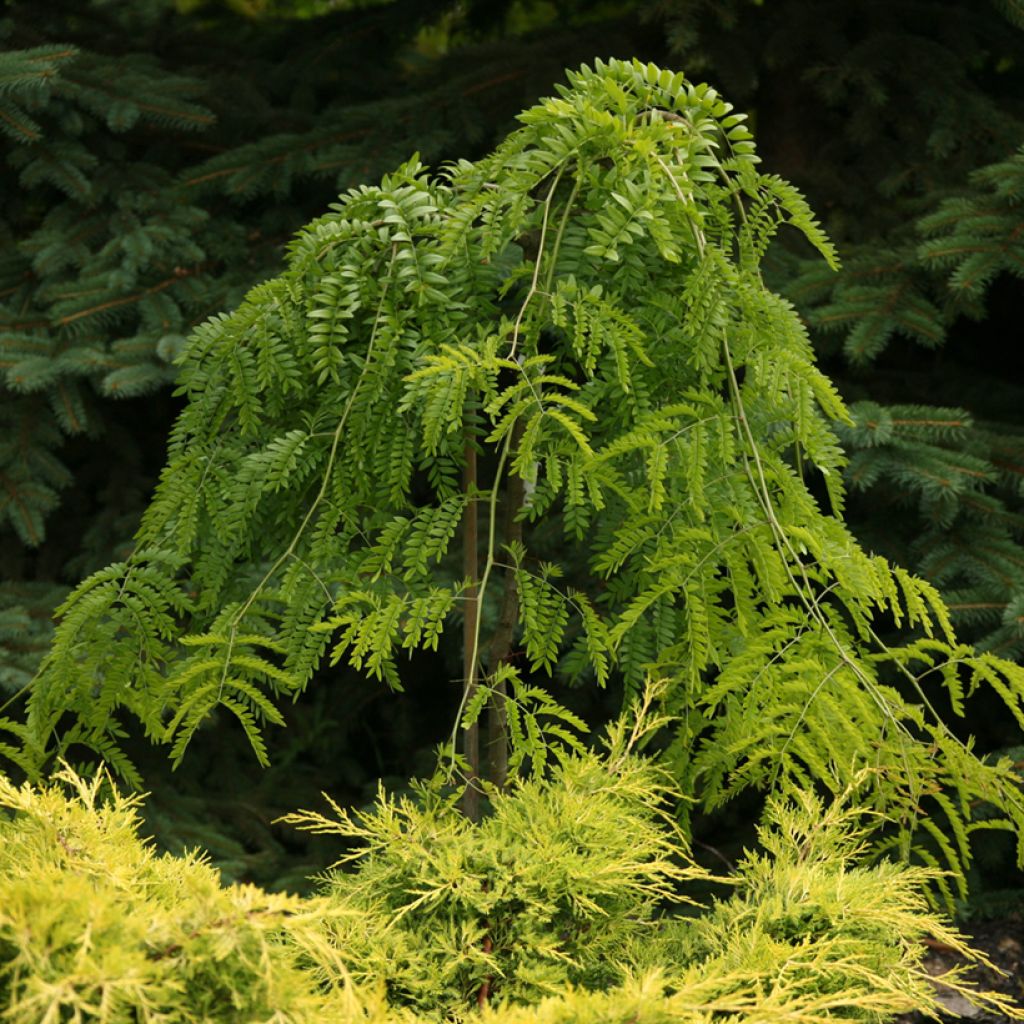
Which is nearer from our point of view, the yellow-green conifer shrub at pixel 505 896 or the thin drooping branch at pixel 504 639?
the yellow-green conifer shrub at pixel 505 896

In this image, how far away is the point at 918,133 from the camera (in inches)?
133

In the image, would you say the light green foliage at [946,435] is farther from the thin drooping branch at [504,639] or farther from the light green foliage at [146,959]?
the light green foliage at [146,959]

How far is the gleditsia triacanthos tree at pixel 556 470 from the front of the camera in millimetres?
1453

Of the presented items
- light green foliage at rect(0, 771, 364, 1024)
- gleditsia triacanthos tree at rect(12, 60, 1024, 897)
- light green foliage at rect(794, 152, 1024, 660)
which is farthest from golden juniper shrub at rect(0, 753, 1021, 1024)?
light green foliage at rect(794, 152, 1024, 660)

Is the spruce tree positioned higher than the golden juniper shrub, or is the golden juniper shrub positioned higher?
the spruce tree

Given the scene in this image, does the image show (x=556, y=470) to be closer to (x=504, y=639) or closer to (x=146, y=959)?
(x=504, y=639)

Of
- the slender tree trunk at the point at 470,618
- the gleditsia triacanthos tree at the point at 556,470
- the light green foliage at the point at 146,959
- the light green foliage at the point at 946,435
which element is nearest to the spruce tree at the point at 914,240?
the light green foliage at the point at 946,435

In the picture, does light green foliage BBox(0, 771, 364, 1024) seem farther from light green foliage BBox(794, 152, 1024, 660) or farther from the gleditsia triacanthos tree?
light green foliage BBox(794, 152, 1024, 660)

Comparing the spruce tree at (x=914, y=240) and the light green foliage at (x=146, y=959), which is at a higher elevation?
the spruce tree at (x=914, y=240)

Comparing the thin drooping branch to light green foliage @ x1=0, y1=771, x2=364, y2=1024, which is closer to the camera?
light green foliage @ x1=0, y1=771, x2=364, y2=1024

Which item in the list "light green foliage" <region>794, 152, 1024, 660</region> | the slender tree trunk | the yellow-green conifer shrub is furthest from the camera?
"light green foliage" <region>794, 152, 1024, 660</region>

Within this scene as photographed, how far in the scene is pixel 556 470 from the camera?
4.71 feet

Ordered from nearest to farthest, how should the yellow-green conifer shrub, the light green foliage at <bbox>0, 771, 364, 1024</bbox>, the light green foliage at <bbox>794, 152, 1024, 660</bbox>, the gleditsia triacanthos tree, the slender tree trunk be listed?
the light green foliage at <bbox>0, 771, 364, 1024</bbox> → the yellow-green conifer shrub → the gleditsia triacanthos tree → the slender tree trunk → the light green foliage at <bbox>794, 152, 1024, 660</bbox>

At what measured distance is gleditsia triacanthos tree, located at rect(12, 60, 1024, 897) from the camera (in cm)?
145
